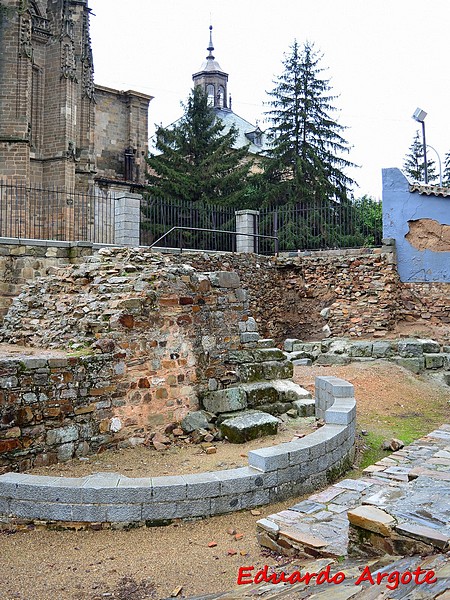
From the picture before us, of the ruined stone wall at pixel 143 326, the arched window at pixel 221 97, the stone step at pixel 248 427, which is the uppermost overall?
the arched window at pixel 221 97

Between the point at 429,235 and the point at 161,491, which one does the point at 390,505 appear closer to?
the point at 161,491

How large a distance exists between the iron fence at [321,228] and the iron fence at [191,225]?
1452 millimetres

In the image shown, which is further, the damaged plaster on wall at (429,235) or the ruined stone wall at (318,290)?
the ruined stone wall at (318,290)

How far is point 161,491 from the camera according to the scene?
5219 mm

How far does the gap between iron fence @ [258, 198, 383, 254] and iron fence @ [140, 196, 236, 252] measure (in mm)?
1452

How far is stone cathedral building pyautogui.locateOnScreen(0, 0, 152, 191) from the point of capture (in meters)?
21.7

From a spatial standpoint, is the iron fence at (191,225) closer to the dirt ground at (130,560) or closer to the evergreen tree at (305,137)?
the evergreen tree at (305,137)

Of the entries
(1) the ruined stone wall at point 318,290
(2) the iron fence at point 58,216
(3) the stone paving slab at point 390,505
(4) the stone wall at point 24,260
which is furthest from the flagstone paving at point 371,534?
(2) the iron fence at point 58,216

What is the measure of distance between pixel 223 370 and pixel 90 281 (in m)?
2.53

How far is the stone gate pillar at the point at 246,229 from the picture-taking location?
703 inches

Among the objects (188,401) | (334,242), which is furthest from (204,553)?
(334,242)

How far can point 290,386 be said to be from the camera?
8594mm

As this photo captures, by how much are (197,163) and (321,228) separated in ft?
30.8

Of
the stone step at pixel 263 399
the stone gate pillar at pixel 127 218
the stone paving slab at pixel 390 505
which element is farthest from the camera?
the stone gate pillar at pixel 127 218
